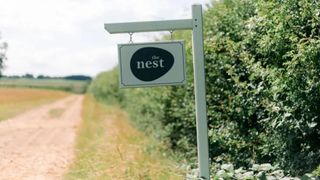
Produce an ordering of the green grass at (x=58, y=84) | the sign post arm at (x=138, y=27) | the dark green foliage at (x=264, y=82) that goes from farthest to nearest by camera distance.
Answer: the green grass at (x=58, y=84) → the sign post arm at (x=138, y=27) → the dark green foliage at (x=264, y=82)

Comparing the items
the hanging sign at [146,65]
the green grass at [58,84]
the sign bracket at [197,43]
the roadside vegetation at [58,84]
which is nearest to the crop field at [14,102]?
the roadside vegetation at [58,84]

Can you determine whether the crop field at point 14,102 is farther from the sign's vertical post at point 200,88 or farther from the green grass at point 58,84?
the sign's vertical post at point 200,88

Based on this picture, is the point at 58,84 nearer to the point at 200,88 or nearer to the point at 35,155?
the point at 35,155

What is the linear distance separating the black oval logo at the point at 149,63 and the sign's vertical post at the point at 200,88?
375 millimetres

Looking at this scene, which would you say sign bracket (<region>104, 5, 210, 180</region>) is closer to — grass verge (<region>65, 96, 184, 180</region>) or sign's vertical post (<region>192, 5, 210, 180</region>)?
sign's vertical post (<region>192, 5, 210, 180</region>)

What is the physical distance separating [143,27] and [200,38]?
0.70 m

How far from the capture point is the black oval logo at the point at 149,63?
713cm

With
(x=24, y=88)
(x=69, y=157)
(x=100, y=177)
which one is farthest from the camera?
(x=24, y=88)

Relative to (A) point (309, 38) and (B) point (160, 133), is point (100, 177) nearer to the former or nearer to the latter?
(A) point (309, 38)

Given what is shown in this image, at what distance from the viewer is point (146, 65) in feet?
23.4

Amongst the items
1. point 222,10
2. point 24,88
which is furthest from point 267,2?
point 24,88

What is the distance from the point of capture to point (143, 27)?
7.10m

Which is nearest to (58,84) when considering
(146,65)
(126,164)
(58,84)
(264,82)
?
(58,84)

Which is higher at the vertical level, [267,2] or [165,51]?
[267,2]
